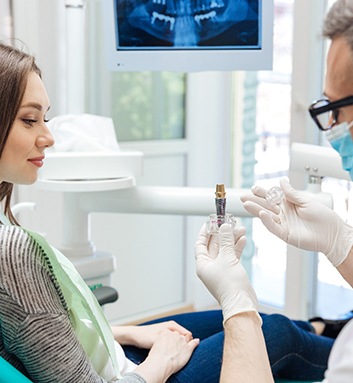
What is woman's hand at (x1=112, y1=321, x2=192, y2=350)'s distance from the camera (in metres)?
1.66

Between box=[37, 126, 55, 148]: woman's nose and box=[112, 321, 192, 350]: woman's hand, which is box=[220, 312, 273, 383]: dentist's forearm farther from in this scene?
box=[37, 126, 55, 148]: woman's nose

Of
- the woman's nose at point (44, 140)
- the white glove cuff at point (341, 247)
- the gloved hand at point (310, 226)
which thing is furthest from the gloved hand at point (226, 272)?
the woman's nose at point (44, 140)

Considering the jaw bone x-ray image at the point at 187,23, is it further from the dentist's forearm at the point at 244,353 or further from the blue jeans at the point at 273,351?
the dentist's forearm at the point at 244,353

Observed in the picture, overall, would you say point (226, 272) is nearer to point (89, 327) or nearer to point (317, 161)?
point (89, 327)

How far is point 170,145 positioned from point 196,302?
2.74ft

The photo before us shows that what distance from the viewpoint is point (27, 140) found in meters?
1.43

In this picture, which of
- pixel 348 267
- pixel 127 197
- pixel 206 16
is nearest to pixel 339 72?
pixel 348 267

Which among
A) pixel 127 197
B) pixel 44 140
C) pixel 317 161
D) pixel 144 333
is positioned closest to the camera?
pixel 44 140

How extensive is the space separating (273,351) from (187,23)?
1.01 metres

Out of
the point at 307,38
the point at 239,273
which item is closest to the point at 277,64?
the point at 307,38

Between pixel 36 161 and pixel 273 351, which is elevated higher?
pixel 36 161

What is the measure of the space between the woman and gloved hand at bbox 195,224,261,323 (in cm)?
23

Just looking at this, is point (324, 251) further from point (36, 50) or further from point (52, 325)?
point (36, 50)

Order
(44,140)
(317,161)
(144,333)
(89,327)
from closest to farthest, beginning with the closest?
(89,327), (44,140), (144,333), (317,161)
